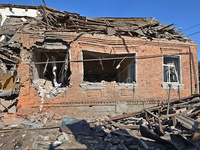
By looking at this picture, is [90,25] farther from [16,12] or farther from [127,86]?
[16,12]

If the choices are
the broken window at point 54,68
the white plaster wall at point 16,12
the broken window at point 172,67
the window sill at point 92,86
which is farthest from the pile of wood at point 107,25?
the window sill at point 92,86

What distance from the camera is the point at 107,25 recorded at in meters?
9.49

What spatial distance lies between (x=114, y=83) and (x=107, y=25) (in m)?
3.77

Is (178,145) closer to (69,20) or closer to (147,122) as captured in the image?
(147,122)

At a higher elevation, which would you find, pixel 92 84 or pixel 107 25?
pixel 107 25

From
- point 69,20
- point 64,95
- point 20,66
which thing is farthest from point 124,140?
point 69,20

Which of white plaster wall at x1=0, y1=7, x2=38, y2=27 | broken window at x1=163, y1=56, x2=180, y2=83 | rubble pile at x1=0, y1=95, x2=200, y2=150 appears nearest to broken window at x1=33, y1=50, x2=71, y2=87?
rubble pile at x1=0, y1=95, x2=200, y2=150

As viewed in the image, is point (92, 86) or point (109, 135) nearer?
point (109, 135)

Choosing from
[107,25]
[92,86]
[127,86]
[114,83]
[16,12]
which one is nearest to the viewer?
[92,86]

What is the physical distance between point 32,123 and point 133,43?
6.84 m

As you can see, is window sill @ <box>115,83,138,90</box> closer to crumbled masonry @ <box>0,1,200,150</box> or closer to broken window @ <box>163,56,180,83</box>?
crumbled masonry @ <box>0,1,200,150</box>

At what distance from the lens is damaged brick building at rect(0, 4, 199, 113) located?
7730mm

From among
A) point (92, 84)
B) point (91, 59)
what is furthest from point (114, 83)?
point (91, 59)

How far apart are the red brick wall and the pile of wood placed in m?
0.51
